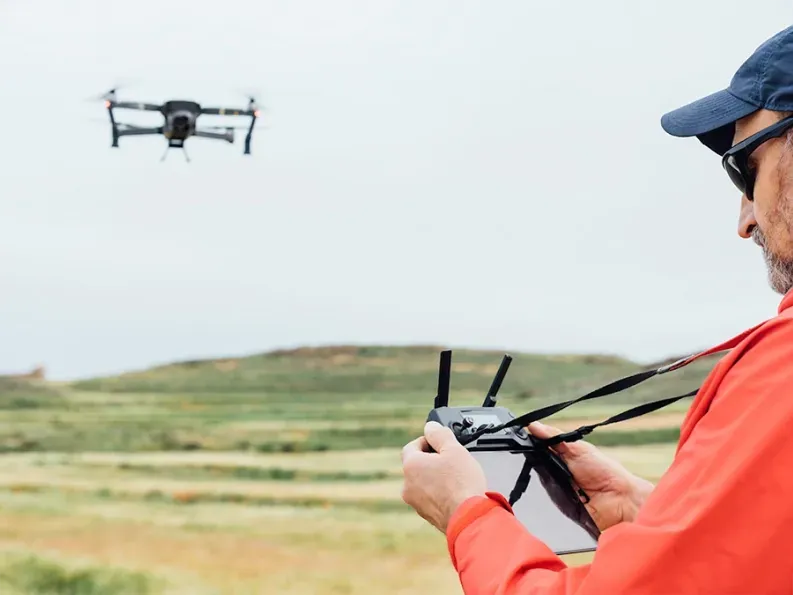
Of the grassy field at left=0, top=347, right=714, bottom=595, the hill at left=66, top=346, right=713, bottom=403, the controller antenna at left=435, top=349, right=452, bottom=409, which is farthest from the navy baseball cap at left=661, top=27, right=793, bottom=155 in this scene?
the hill at left=66, top=346, right=713, bottom=403

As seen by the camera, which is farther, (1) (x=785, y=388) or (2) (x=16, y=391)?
(2) (x=16, y=391)

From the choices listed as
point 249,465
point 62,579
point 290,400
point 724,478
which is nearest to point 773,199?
point 724,478

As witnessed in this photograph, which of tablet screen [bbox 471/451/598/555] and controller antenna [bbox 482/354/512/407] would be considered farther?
controller antenna [bbox 482/354/512/407]

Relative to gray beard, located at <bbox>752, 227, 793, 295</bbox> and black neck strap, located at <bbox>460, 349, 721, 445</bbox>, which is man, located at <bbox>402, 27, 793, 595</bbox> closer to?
gray beard, located at <bbox>752, 227, 793, 295</bbox>

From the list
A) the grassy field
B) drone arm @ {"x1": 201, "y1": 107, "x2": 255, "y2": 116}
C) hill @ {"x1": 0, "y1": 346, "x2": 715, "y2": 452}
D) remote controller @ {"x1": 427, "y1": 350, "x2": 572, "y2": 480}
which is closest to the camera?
remote controller @ {"x1": 427, "y1": 350, "x2": 572, "y2": 480}

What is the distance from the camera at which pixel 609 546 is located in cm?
51

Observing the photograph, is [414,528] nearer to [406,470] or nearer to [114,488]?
[114,488]

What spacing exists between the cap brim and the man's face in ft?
0.04

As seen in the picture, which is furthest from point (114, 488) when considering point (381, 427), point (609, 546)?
point (609, 546)

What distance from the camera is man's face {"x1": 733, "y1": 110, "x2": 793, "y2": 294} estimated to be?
57 cm

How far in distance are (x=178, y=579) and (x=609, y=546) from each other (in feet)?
5.40

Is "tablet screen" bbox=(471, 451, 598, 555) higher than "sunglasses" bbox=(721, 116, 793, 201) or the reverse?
the reverse

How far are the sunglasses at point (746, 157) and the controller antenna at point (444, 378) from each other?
12.3 inches

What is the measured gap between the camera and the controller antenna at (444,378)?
32.4 inches
